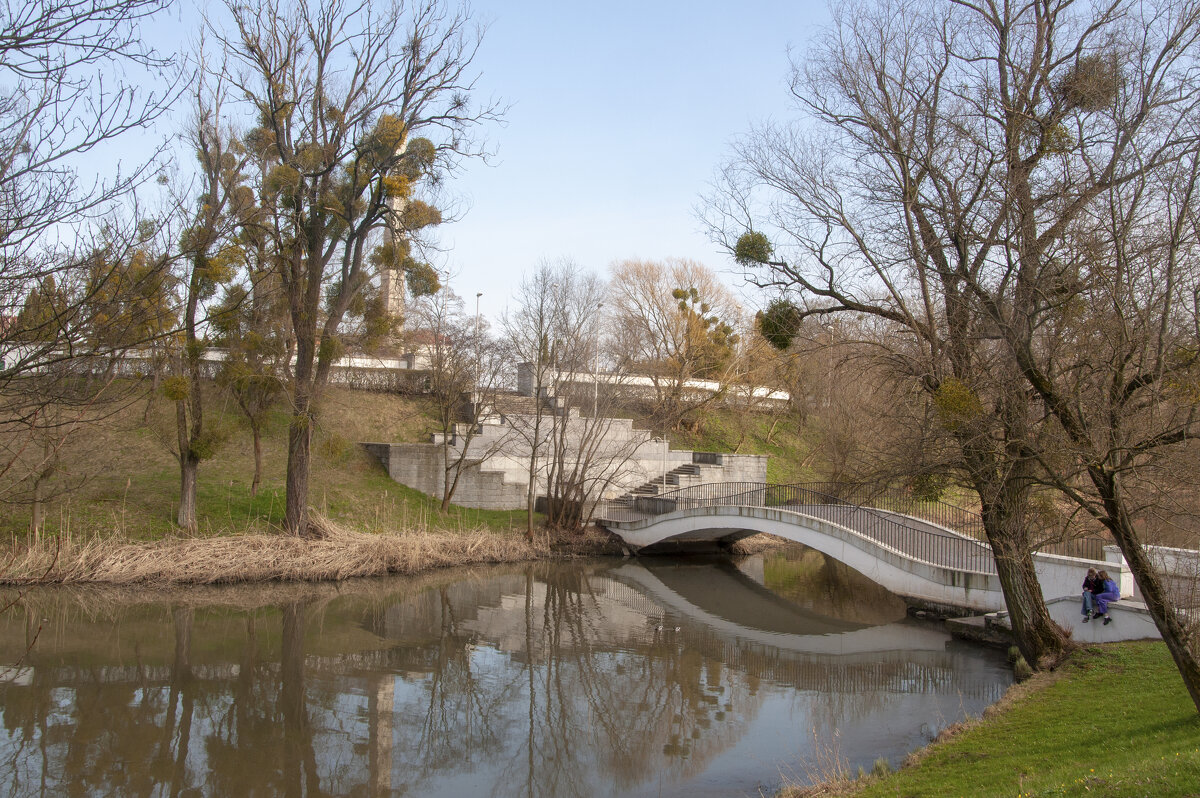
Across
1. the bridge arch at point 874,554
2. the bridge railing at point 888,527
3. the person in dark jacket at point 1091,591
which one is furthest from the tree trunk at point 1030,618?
the bridge arch at point 874,554

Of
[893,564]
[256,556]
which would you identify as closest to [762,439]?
[893,564]

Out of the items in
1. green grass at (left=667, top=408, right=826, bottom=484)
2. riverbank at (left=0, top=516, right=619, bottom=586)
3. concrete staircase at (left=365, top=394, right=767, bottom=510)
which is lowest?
riverbank at (left=0, top=516, right=619, bottom=586)

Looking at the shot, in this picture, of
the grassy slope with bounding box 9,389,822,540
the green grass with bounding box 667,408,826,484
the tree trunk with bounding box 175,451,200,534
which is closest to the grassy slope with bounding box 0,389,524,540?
the grassy slope with bounding box 9,389,822,540

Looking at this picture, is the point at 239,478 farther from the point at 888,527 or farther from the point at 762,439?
the point at 762,439

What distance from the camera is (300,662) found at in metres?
13.5

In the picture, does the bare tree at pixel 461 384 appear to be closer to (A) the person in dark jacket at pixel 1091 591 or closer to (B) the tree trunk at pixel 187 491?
(B) the tree trunk at pixel 187 491

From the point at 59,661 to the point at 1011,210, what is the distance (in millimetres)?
14191

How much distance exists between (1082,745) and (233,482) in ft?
67.5

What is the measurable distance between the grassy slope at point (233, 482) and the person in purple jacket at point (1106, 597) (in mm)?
15423

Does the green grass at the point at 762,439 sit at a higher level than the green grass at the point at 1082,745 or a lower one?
higher

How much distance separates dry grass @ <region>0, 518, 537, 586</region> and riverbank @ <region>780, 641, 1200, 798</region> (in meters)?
13.7

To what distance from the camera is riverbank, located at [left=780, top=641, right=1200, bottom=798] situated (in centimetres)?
614

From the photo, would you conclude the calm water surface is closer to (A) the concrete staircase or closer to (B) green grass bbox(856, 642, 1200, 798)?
(B) green grass bbox(856, 642, 1200, 798)

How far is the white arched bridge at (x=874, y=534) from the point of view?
56.6 feet
